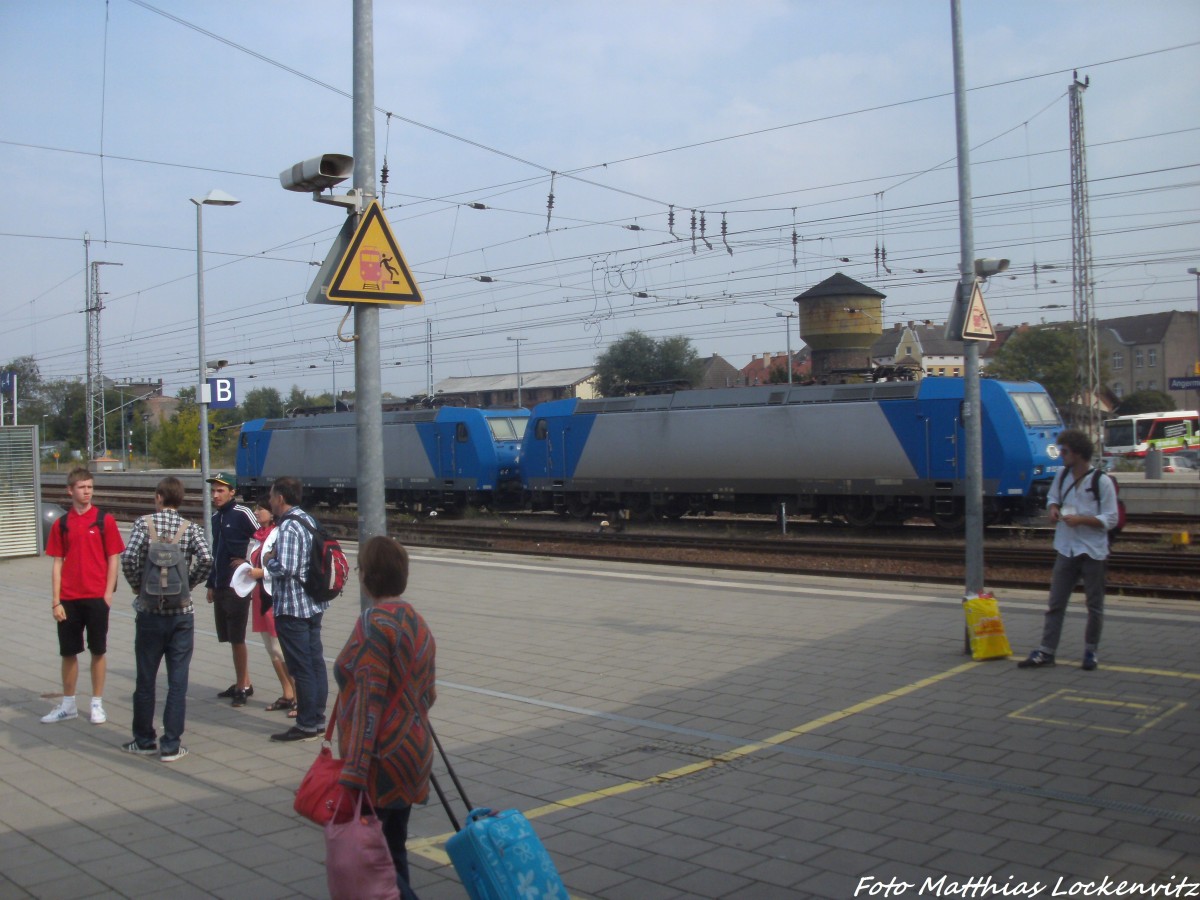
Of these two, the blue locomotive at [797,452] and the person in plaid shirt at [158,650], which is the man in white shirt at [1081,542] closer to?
the person in plaid shirt at [158,650]

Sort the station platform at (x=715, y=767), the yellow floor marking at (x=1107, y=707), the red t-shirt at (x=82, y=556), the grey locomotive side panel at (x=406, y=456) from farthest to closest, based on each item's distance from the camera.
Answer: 1. the grey locomotive side panel at (x=406, y=456)
2. the red t-shirt at (x=82, y=556)
3. the yellow floor marking at (x=1107, y=707)
4. the station platform at (x=715, y=767)

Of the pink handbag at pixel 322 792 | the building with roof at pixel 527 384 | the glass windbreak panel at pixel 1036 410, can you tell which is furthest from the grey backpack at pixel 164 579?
the building with roof at pixel 527 384

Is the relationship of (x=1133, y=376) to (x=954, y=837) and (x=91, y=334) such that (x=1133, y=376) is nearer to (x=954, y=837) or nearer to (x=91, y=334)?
(x=91, y=334)

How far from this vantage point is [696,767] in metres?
6.00

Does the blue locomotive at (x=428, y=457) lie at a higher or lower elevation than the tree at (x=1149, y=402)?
lower

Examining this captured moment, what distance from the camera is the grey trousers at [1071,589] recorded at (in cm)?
772

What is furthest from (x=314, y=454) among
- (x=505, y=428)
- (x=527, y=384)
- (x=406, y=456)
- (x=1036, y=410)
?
(x=527, y=384)

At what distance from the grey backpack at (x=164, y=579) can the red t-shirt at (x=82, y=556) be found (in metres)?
0.79

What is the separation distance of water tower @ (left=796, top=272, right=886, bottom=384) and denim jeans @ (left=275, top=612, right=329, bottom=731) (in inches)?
1569

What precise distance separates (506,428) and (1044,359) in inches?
1651

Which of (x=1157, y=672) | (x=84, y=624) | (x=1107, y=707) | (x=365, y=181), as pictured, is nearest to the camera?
(x=365, y=181)

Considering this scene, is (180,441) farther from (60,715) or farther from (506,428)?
(60,715)

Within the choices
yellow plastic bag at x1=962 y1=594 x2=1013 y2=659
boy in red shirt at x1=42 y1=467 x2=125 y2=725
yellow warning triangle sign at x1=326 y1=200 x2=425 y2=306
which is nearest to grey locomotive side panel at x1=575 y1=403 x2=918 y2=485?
yellow plastic bag at x1=962 y1=594 x2=1013 y2=659

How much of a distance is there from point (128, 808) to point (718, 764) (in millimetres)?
3242
